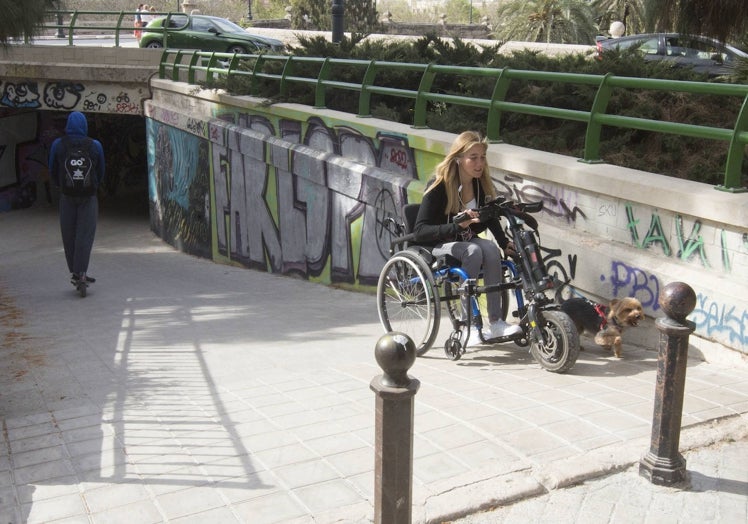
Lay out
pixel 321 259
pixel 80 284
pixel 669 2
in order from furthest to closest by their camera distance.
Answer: pixel 321 259 < pixel 80 284 < pixel 669 2

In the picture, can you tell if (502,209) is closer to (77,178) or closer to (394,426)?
(394,426)

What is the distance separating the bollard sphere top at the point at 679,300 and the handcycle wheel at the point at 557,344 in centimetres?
167

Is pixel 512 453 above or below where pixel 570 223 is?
below

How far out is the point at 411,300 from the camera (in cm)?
636

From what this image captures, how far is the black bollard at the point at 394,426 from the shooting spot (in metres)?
2.92

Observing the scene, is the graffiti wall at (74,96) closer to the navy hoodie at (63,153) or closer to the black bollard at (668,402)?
the navy hoodie at (63,153)

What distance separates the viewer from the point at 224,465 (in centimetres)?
421

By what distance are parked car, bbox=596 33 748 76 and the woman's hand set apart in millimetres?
3672

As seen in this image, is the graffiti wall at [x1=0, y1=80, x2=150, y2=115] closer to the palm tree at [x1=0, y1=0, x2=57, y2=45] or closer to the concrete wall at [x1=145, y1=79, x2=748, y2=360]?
the concrete wall at [x1=145, y1=79, x2=748, y2=360]

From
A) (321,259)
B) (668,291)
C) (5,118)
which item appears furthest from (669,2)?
(5,118)

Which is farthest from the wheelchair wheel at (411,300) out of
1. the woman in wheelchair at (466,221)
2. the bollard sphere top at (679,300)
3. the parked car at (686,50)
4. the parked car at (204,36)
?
the parked car at (204,36)

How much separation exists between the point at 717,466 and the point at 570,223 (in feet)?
9.81

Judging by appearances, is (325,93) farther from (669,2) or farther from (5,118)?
(5,118)

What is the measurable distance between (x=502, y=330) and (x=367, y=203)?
178 inches
